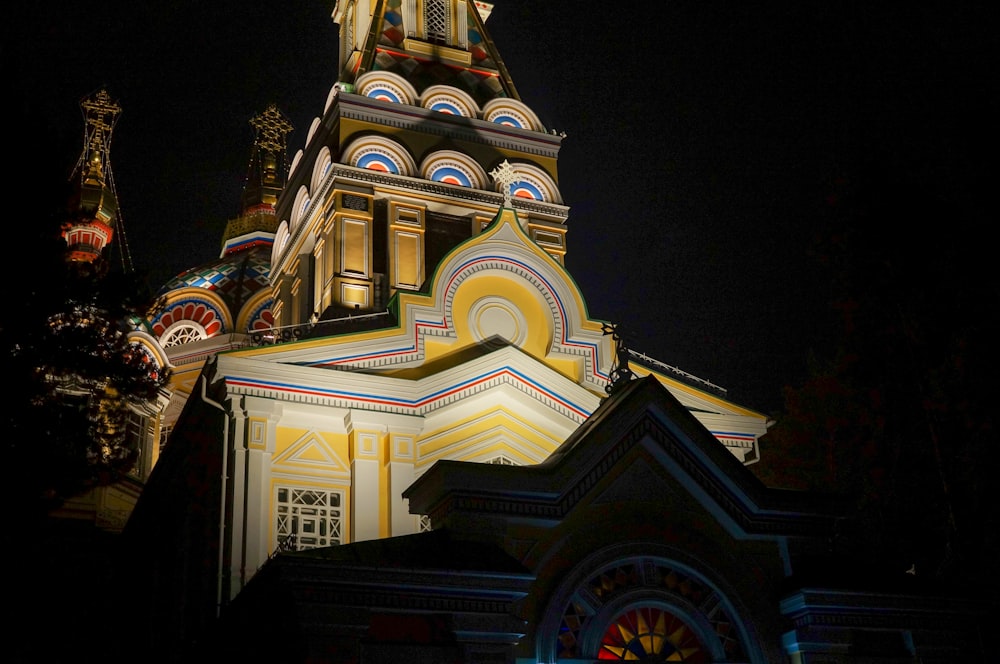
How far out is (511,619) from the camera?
9484mm

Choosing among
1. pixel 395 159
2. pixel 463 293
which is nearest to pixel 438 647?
pixel 463 293

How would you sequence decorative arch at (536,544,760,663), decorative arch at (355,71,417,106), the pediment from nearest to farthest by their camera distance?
decorative arch at (536,544,760,663)
the pediment
decorative arch at (355,71,417,106)

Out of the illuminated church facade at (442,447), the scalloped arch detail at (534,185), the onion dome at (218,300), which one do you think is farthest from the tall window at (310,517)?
the onion dome at (218,300)

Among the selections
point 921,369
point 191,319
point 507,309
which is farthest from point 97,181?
point 921,369

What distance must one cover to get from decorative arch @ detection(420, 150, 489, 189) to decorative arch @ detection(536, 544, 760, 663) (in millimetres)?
14016

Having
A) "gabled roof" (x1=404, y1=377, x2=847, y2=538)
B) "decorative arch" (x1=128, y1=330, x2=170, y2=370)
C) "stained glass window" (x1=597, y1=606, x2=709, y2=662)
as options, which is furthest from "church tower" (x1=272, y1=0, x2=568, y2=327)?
"stained glass window" (x1=597, y1=606, x2=709, y2=662)

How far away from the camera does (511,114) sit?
83.1ft

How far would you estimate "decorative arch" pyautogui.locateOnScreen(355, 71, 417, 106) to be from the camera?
79.1 ft

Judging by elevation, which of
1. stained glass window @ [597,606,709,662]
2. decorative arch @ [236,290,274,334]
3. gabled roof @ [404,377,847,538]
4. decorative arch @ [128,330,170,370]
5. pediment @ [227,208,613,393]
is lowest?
stained glass window @ [597,606,709,662]

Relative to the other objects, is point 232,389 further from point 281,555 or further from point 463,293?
point 281,555

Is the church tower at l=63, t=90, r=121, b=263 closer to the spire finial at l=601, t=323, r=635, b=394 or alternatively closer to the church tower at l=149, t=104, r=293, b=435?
the church tower at l=149, t=104, r=293, b=435

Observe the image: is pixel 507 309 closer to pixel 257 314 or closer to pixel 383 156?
pixel 383 156

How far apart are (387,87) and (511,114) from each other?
2960 millimetres

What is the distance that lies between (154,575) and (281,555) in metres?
13.5
